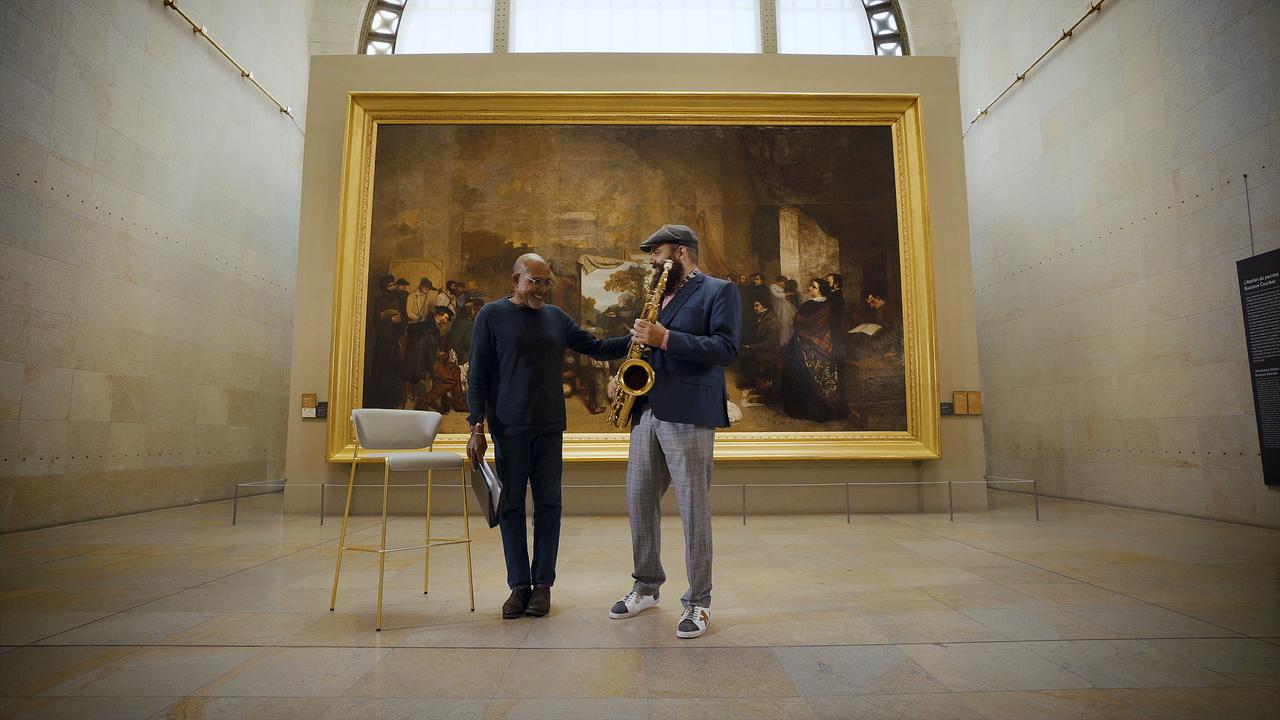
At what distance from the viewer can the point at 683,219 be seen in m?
8.80

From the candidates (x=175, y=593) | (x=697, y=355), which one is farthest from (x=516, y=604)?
(x=175, y=593)

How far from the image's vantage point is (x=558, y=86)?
902cm

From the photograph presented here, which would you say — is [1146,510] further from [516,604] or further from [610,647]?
[516,604]

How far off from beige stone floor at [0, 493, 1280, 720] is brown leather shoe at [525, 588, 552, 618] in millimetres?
79

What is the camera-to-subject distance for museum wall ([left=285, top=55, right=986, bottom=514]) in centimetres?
845

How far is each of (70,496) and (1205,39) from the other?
13645 mm

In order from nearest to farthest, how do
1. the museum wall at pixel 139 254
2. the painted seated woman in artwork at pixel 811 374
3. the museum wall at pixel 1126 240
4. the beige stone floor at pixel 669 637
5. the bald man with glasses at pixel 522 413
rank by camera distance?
the beige stone floor at pixel 669 637 → the bald man with glasses at pixel 522 413 → the museum wall at pixel 139 254 → the museum wall at pixel 1126 240 → the painted seated woman in artwork at pixel 811 374

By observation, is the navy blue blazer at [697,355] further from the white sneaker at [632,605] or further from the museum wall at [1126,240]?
the museum wall at [1126,240]

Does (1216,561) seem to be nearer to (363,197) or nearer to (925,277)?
(925,277)

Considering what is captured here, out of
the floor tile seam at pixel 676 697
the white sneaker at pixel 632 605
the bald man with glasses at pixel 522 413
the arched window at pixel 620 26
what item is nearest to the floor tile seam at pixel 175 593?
the floor tile seam at pixel 676 697

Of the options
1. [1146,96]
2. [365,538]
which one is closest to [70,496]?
[365,538]

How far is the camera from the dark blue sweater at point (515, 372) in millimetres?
3809

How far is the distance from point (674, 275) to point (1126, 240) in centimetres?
774

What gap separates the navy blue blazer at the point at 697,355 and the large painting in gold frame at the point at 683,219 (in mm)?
4839
